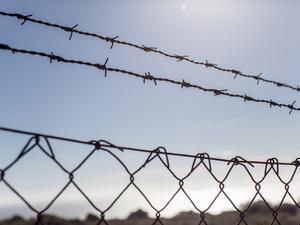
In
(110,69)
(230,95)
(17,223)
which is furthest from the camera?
(17,223)

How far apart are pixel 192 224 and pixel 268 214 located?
485 cm

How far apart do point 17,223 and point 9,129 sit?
14.8 metres

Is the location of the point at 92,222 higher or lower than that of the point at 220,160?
higher

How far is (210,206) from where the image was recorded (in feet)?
10.2

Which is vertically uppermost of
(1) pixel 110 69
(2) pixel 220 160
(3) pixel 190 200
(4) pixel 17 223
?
(4) pixel 17 223

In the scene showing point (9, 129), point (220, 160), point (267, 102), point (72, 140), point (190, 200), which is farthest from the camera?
point (267, 102)

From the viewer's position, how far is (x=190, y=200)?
2.86 m

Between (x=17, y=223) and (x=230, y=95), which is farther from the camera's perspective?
(x=17, y=223)

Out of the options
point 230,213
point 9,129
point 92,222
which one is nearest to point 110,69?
point 9,129

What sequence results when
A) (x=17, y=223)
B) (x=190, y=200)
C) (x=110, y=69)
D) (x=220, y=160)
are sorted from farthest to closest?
(x=17, y=223)
(x=110, y=69)
(x=220, y=160)
(x=190, y=200)

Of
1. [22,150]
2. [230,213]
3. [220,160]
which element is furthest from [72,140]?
[230,213]

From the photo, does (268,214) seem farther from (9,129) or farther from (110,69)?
(9,129)

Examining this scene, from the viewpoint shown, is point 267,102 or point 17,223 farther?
point 17,223

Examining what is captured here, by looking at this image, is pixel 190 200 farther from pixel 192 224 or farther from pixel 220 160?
pixel 192 224
